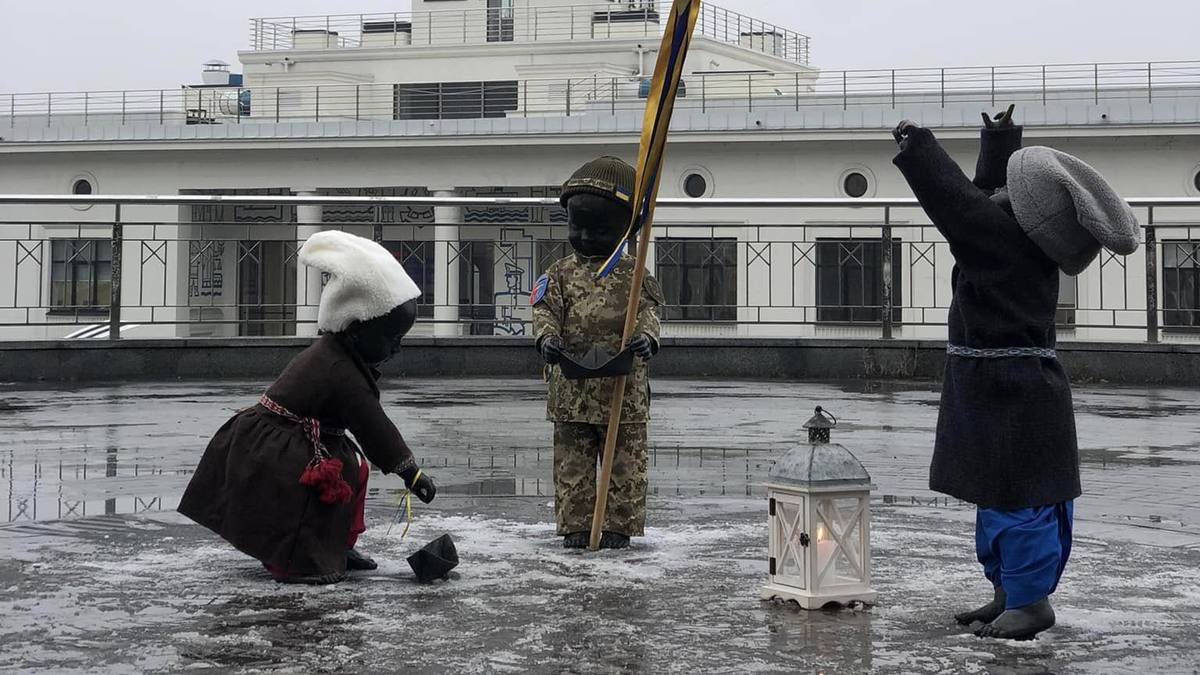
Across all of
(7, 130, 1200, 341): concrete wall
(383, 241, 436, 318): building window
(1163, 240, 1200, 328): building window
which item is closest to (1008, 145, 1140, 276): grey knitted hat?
(1163, 240, 1200, 328): building window

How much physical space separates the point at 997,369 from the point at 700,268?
16506 mm

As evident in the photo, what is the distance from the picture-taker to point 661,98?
18.4 ft

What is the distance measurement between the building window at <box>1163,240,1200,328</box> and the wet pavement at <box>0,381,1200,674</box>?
8.16 metres

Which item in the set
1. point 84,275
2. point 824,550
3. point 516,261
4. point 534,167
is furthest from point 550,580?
point 534,167

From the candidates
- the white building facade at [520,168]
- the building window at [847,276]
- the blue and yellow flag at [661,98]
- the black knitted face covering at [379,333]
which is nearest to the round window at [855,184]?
the white building facade at [520,168]

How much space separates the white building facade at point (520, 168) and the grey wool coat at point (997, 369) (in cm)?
1103

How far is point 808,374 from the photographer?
15.2 m

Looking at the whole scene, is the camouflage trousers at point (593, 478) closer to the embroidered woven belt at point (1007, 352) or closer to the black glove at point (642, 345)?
the black glove at point (642, 345)

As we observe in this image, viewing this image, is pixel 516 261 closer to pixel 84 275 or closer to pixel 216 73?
pixel 84 275

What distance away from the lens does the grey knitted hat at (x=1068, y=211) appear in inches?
175

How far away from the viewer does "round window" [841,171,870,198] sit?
40594mm

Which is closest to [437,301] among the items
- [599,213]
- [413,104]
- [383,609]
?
[599,213]

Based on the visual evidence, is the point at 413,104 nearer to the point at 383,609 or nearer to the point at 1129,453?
the point at 1129,453

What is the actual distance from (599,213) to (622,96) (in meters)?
40.3
